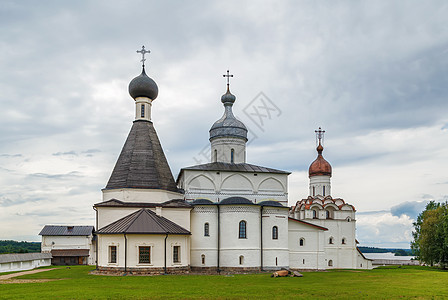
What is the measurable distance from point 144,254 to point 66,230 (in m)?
23.1

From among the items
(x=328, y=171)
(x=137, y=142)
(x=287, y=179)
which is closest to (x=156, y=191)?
(x=137, y=142)

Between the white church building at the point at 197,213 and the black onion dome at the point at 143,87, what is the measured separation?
0.07 meters

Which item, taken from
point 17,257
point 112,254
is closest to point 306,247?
point 112,254

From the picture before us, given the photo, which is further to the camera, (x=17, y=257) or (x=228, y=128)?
(x=228, y=128)

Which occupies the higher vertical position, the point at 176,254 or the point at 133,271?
the point at 176,254

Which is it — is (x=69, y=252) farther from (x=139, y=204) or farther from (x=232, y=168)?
(x=232, y=168)

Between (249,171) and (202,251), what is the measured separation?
6.23m

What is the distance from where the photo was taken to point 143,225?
23953 millimetres

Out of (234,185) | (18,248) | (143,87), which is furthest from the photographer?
(18,248)

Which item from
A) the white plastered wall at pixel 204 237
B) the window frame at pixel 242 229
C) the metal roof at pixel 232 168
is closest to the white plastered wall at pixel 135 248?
the white plastered wall at pixel 204 237

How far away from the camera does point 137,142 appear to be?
28.1 meters

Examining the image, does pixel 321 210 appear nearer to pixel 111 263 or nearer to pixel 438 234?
pixel 438 234

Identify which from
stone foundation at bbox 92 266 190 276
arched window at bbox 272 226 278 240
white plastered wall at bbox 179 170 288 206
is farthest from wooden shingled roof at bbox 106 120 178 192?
arched window at bbox 272 226 278 240

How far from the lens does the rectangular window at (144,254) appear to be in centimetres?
2355
